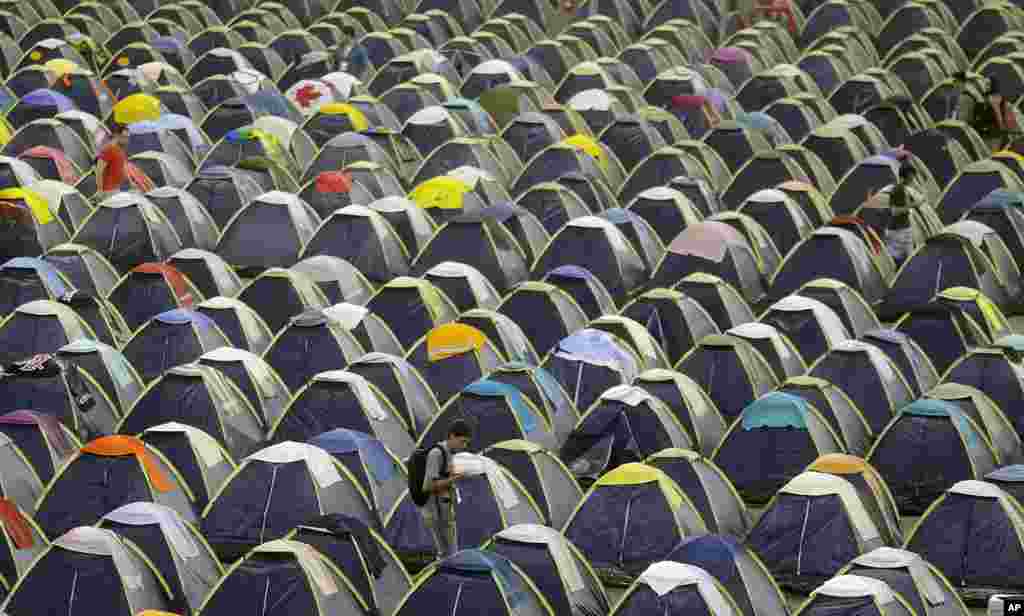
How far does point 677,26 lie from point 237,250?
20.7 meters

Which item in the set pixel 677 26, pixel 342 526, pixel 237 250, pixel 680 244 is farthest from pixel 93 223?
pixel 677 26

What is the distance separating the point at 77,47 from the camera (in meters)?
52.1

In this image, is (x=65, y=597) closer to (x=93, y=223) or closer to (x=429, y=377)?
(x=429, y=377)

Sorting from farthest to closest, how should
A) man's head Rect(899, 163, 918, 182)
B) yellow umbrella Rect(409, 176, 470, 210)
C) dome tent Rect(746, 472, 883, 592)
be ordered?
yellow umbrella Rect(409, 176, 470, 210)
man's head Rect(899, 163, 918, 182)
dome tent Rect(746, 472, 883, 592)

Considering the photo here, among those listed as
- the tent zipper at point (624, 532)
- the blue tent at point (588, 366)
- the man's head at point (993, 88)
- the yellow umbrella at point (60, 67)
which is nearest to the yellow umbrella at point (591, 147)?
the man's head at point (993, 88)

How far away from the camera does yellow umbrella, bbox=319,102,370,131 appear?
45.6 meters

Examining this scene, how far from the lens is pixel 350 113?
150ft

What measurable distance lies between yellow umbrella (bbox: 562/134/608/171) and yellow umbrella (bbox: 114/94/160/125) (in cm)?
813

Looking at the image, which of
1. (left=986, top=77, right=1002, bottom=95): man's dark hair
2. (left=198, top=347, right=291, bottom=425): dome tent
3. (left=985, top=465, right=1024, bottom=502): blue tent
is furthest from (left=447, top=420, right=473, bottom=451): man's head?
(left=986, top=77, right=1002, bottom=95): man's dark hair

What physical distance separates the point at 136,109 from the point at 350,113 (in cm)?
418

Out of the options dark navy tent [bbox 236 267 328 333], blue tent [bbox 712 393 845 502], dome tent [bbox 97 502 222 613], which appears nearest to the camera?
dome tent [bbox 97 502 222 613]

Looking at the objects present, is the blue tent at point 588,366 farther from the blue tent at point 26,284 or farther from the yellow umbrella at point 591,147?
the yellow umbrella at point 591,147

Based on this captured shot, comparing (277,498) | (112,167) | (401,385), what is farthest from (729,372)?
(112,167)

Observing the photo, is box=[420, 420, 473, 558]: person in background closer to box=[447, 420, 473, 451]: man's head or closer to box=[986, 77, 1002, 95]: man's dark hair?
box=[447, 420, 473, 451]: man's head
